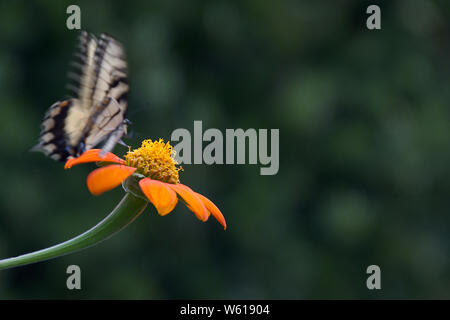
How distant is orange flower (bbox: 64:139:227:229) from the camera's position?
1326 mm

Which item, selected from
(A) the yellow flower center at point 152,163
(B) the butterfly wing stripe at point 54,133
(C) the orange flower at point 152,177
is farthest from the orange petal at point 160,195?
(B) the butterfly wing stripe at point 54,133

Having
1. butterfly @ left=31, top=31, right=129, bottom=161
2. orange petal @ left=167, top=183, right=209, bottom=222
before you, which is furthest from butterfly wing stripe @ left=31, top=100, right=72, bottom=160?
orange petal @ left=167, top=183, right=209, bottom=222

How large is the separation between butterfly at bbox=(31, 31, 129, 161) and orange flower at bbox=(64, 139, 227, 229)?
56mm

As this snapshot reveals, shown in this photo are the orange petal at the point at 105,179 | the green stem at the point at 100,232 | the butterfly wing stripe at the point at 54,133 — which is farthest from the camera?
the butterfly wing stripe at the point at 54,133

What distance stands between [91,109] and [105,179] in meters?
0.53

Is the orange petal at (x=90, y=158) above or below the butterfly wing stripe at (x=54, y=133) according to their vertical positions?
below

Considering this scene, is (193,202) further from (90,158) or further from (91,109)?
(91,109)

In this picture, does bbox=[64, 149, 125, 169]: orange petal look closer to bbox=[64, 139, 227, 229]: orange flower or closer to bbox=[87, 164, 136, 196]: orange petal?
bbox=[64, 139, 227, 229]: orange flower

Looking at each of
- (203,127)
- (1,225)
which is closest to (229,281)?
(203,127)

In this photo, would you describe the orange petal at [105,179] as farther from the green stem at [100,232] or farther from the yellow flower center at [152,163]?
the yellow flower center at [152,163]

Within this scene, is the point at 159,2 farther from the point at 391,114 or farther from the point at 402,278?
the point at 402,278

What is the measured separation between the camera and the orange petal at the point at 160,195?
1.34 m

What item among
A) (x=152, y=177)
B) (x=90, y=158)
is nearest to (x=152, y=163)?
(x=152, y=177)

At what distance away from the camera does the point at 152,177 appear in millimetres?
1672
